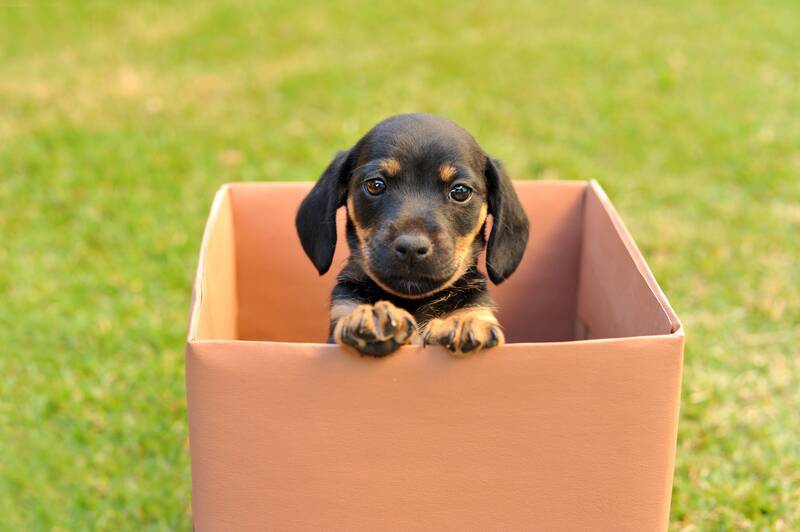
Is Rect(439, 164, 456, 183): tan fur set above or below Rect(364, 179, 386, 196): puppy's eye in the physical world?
above

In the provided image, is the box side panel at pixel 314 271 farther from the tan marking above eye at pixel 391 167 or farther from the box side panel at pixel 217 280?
the tan marking above eye at pixel 391 167

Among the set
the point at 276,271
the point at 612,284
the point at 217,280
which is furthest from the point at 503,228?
the point at 276,271

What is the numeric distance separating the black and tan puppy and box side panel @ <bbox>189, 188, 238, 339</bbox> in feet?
1.11

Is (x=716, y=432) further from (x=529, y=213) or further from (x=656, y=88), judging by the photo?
(x=656, y=88)

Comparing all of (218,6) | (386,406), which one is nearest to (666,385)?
(386,406)

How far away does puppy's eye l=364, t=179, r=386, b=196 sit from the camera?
9.22 ft

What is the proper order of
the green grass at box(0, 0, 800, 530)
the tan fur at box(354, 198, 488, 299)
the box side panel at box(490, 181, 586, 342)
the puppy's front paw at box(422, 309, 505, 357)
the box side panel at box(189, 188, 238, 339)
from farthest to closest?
the green grass at box(0, 0, 800, 530), the box side panel at box(490, 181, 586, 342), the tan fur at box(354, 198, 488, 299), the box side panel at box(189, 188, 238, 339), the puppy's front paw at box(422, 309, 505, 357)

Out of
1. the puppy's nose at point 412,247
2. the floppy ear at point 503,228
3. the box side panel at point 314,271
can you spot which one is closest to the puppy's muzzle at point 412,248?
the puppy's nose at point 412,247

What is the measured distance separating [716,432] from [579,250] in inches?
40.2

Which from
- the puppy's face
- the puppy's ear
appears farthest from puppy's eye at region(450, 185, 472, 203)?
the puppy's ear

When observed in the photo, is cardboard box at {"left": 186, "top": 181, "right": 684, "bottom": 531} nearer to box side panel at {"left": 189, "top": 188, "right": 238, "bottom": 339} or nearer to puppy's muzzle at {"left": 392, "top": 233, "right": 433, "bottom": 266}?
box side panel at {"left": 189, "top": 188, "right": 238, "bottom": 339}

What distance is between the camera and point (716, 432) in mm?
3771

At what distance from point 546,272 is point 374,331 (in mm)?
1847

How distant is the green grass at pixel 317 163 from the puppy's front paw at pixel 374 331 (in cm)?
167
